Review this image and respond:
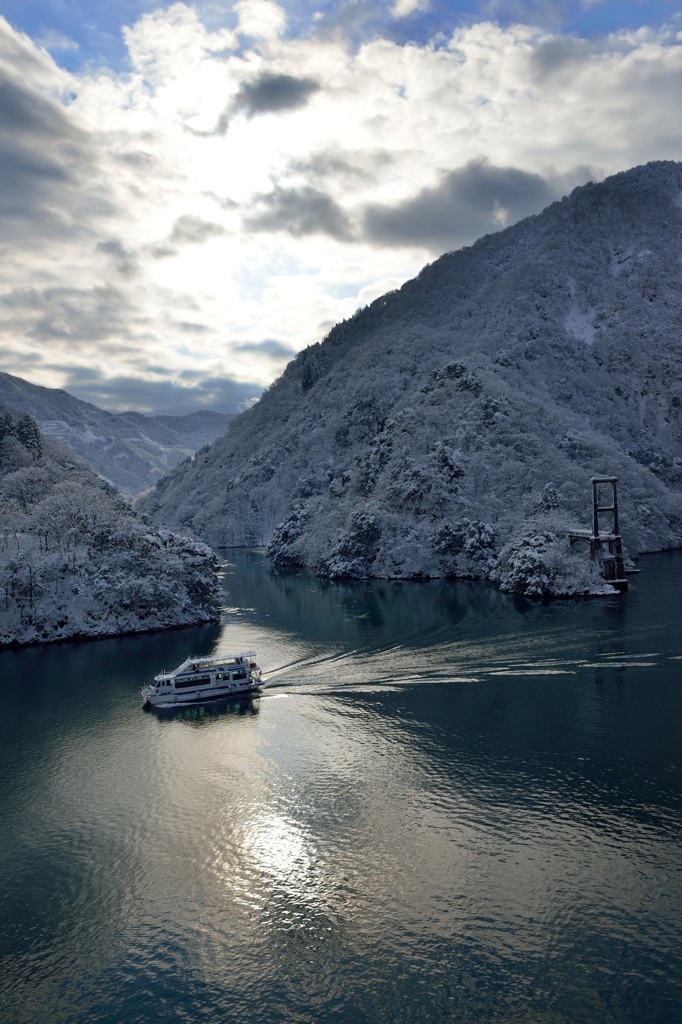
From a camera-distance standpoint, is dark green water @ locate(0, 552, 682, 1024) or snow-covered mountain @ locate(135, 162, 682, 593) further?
snow-covered mountain @ locate(135, 162, 682, 593)

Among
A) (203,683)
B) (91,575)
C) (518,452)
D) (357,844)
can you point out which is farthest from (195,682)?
(518,452)

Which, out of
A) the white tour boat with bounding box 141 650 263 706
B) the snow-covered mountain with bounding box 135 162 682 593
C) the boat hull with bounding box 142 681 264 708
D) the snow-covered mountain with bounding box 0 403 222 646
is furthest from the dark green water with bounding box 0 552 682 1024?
the snow-covered mountain with bounding box 135 162 682 593

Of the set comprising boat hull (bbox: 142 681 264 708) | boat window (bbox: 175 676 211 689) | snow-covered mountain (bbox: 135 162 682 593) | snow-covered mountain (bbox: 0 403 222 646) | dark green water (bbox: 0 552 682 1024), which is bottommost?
dark green water (bbox: 0 552 682 1024)

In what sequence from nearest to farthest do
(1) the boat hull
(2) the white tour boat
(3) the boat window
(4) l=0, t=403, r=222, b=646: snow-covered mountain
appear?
(1) the boat hull, (2) the white tour boat, (3) the boat window, (4) l=0, t=403, r=222, b=646: snow-covered mountain

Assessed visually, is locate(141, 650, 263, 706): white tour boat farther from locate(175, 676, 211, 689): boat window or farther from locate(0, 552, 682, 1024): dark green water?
locate(0, 552, 682, 1024): dark green water

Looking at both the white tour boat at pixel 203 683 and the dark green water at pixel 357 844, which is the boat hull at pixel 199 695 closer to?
the white tour boat at pixel 203 683

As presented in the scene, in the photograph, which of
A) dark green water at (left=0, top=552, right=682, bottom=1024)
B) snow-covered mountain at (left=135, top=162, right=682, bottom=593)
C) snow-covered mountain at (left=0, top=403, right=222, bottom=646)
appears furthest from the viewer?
snow-covered mountain at (left=135, top=162, right=682, bottom=593)

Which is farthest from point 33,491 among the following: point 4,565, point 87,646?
point 87,646
